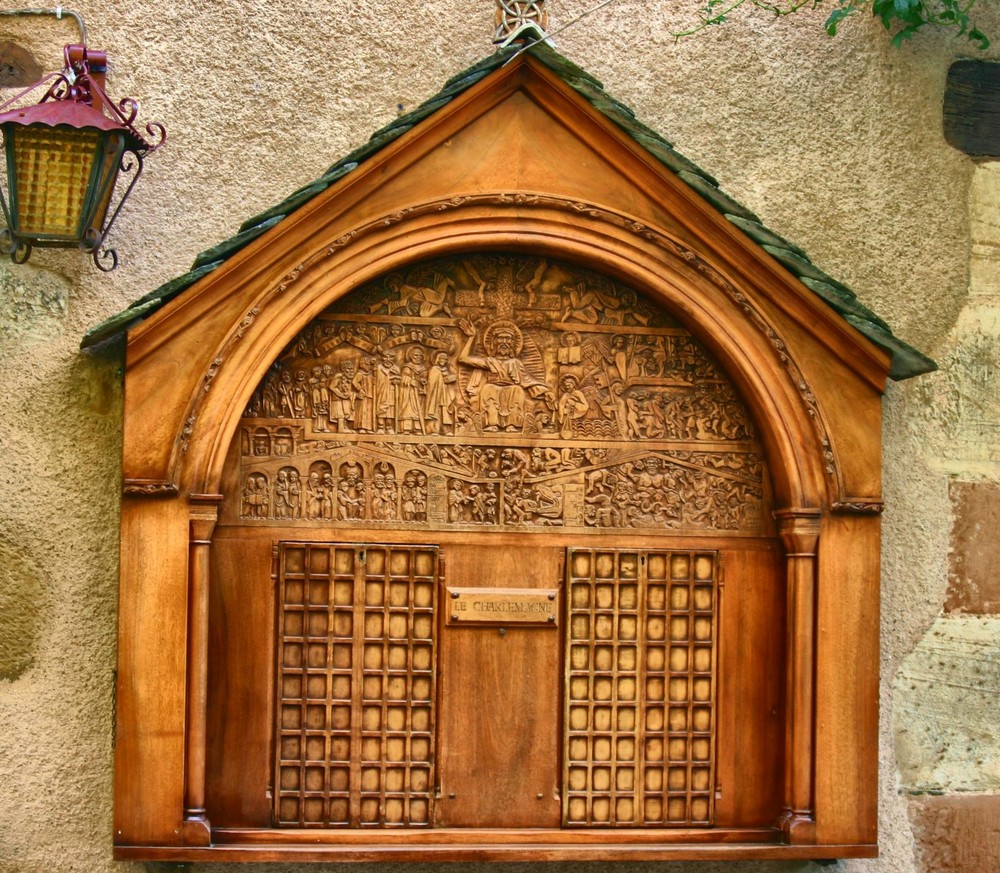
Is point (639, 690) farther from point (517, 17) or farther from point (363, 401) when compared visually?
point (517, 17)

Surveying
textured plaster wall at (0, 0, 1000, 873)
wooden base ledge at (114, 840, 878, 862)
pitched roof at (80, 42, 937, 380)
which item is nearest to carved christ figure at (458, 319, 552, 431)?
pitched roof at (80, 42, 937, 380)

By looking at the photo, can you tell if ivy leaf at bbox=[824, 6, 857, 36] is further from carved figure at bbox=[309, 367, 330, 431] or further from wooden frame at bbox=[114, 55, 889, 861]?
carved figure at bbox=[309, 367, 330, 431]

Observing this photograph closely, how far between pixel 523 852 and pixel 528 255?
64.9 inches

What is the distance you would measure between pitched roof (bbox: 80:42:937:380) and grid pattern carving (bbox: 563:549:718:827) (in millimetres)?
793

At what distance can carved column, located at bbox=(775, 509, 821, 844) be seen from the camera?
13.1 feet

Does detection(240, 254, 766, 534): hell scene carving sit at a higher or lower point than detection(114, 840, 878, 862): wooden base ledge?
higher

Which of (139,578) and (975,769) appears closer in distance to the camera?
(139,578)

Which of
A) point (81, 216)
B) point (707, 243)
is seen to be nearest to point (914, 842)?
point (707, 243)

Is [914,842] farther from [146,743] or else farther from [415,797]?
[146,743]

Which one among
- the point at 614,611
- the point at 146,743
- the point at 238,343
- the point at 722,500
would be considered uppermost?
the point at 238,343

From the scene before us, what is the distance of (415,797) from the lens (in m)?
4.05

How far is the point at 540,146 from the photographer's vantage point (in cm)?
401

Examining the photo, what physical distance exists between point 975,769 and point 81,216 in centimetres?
299

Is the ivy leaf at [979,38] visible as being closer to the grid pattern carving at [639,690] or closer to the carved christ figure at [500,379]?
the carved christ figure at [500,379]
